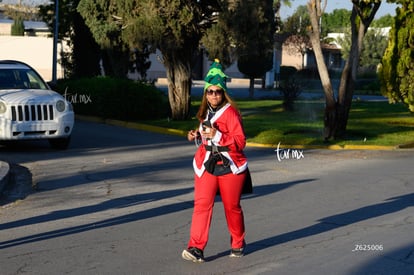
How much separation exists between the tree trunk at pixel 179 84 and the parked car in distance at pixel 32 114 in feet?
23.5

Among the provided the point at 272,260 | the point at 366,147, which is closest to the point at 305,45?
the point at 366,147

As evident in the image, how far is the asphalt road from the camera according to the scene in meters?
7.31

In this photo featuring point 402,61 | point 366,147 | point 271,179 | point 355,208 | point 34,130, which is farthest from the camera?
point 402,61

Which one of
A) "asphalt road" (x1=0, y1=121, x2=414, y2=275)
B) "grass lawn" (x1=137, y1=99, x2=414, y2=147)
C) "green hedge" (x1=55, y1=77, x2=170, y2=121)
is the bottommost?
"asphalt road" (x1=0, y1=121, x2=414, y2=275)

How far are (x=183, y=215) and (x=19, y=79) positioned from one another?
8.88 meters

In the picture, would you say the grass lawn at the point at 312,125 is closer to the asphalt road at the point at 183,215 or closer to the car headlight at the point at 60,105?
the asphalt road at the point at 183,215

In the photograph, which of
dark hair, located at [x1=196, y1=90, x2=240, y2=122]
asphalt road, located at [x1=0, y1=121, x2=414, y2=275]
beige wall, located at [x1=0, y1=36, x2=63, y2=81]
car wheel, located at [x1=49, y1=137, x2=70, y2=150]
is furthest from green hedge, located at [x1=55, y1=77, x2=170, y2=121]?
beige wall, located at [x1=0, y1=36, x2=63, y2=81]

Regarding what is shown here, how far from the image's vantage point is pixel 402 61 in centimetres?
2122

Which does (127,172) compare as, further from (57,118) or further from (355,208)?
(355,208)

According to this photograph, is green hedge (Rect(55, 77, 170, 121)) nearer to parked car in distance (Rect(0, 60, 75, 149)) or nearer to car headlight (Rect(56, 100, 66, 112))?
parked car in distance (Rect(0, 60, 75, 149))

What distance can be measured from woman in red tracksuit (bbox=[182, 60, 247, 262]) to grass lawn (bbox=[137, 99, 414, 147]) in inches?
451

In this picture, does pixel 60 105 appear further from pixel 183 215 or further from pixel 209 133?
pixel 209 133

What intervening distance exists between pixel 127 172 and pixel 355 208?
485 cm

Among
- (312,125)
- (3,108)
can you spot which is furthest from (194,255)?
(312,125)
